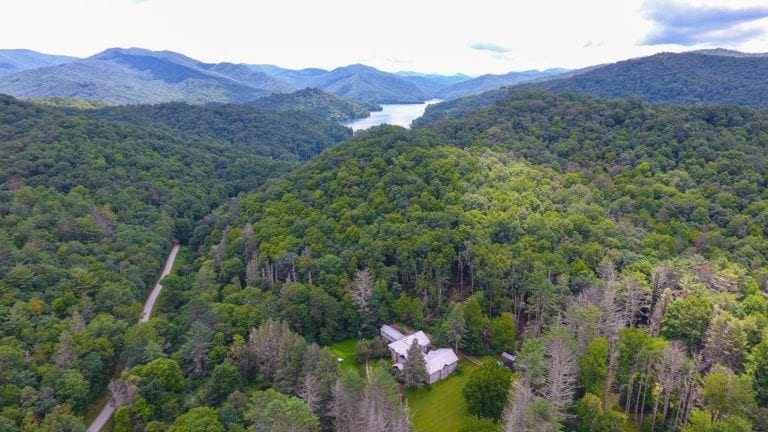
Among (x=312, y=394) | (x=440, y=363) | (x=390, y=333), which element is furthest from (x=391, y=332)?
(x=312, y=394)

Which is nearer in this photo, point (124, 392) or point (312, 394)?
point (312, 394)

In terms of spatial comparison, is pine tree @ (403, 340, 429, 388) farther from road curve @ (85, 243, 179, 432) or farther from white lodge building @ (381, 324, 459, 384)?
road curve @ (85, 243, 179, 432)

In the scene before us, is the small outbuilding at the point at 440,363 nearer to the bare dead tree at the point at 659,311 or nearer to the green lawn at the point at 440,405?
the green lawn at the point at 440,405

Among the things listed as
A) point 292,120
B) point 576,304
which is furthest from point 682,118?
point 292,120

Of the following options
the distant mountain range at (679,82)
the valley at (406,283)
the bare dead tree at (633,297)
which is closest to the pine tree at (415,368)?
the valley at (406,283)

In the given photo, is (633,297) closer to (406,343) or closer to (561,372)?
(561,372)

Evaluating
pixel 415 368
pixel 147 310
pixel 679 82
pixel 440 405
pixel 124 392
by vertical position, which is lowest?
pixel 147 310
